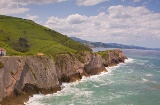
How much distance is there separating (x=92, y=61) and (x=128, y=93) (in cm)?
4443

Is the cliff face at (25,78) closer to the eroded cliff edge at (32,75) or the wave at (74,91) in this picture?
the eroded cliff edge at (32,75)

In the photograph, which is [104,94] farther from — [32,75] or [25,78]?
[25,78]

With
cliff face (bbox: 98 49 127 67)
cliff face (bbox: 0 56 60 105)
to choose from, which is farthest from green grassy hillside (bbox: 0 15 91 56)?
cliff face (bbox: 98 49 127 67)

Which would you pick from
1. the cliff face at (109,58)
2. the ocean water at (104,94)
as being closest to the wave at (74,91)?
the ocean water at (104,94)

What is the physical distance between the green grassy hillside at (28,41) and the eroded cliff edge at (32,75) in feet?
35.6

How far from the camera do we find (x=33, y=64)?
79.0 metres

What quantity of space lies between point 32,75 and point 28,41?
58796 mm

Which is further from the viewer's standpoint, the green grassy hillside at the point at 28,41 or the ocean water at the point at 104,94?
the green grassy hillside at the point at 28,41

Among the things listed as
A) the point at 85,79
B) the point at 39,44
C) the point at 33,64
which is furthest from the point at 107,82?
the point at 39,44

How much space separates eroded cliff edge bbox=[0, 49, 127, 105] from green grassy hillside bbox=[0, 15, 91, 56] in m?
10.9

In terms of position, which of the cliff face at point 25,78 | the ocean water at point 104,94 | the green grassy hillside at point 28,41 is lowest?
the ocean water at point 104,94

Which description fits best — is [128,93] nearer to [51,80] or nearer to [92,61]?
[51,80]

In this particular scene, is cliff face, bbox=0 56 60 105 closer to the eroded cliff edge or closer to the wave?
the eroded cliff edge

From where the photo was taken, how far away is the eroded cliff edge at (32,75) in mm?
65688
